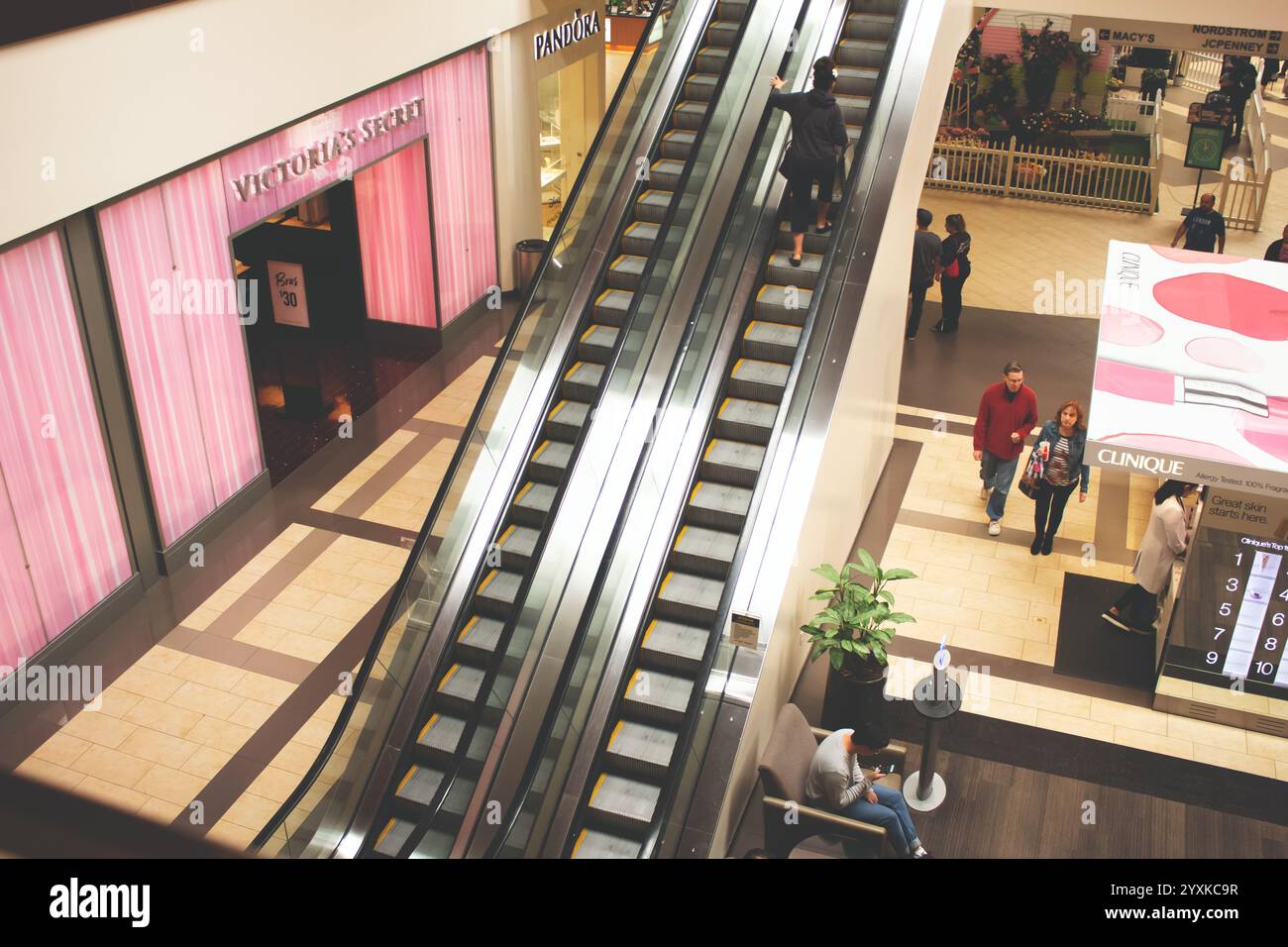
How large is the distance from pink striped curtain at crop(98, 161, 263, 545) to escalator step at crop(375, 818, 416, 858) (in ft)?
11.7

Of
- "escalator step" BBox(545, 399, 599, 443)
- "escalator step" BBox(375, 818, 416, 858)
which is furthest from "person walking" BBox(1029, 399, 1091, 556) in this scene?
"escalator step" BBox(375, 818, 416, 858)

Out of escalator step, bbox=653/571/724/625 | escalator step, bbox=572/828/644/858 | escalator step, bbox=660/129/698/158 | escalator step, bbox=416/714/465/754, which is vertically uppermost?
escalator step, bbox=660/129/698/158

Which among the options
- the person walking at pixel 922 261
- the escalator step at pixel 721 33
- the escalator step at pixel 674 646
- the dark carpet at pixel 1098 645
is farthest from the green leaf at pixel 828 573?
the person walking at pixel 922 261

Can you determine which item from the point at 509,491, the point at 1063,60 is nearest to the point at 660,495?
the point at 509,491

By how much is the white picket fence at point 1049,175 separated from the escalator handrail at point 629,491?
9.21 metres

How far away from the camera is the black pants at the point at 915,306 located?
516 inches

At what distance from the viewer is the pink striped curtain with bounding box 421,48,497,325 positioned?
12.4 metres

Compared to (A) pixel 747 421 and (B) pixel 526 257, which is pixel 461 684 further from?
(B) pixel 526 257

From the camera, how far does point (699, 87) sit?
415 inches

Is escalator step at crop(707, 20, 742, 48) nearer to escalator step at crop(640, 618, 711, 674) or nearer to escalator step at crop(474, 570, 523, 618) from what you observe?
escalator step at crop(474, 570, 523, 618)

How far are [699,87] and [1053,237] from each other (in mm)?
8142

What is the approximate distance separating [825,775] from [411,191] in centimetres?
828

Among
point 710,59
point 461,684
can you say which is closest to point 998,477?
point 710,59

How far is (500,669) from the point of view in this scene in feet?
23.0
